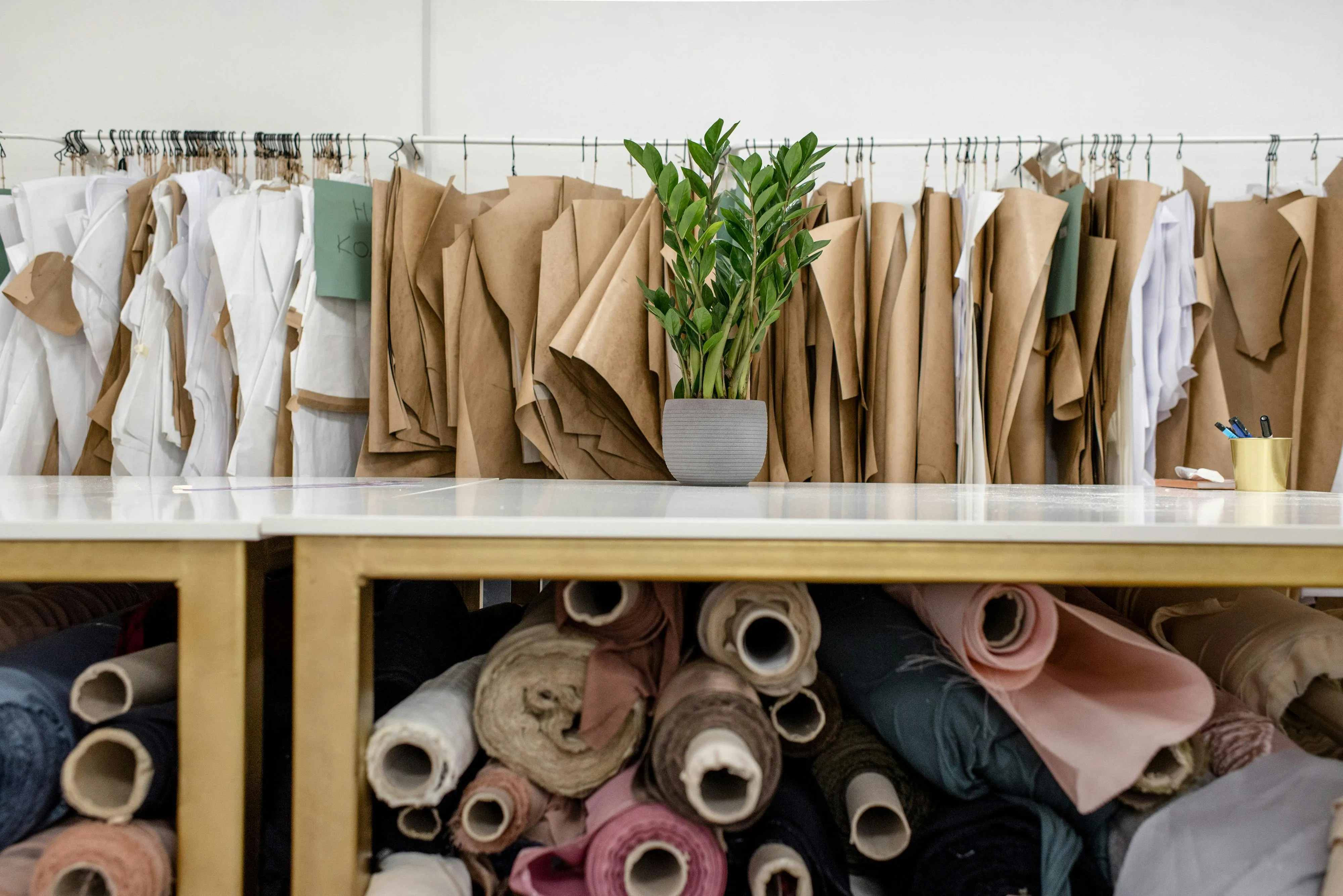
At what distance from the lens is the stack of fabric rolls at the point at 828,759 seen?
0.52 meters

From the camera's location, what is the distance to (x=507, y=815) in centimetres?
53

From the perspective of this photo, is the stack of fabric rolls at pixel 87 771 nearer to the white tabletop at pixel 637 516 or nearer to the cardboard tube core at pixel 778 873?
the white tabletop at pixel 637 516

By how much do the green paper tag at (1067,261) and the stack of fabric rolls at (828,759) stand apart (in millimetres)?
Result: 1001

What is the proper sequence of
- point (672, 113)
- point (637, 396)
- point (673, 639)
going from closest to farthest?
point (673, 639) → point (637, 396) → point (672, 113)

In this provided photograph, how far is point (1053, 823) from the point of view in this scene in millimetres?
553

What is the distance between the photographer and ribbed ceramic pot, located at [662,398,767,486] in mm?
1031

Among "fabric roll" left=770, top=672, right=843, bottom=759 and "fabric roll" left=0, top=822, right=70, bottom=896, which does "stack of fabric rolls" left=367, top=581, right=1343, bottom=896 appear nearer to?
"fabric roll" left=770, top=672, right=843, bottom=759

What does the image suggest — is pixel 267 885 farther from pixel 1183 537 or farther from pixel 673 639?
pixel 1183 537

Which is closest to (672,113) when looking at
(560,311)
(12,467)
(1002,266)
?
(560,311)

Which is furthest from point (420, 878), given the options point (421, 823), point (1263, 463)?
point (1263, 463)

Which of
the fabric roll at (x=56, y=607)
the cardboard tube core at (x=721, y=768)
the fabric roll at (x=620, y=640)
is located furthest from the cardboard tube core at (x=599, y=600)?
the fabric roll at (x=56, y=607)

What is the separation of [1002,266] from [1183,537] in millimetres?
1131

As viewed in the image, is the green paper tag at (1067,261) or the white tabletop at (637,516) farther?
the green paper tag at (1067,261)

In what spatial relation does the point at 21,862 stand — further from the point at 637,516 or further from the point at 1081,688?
the point at 1081,688
